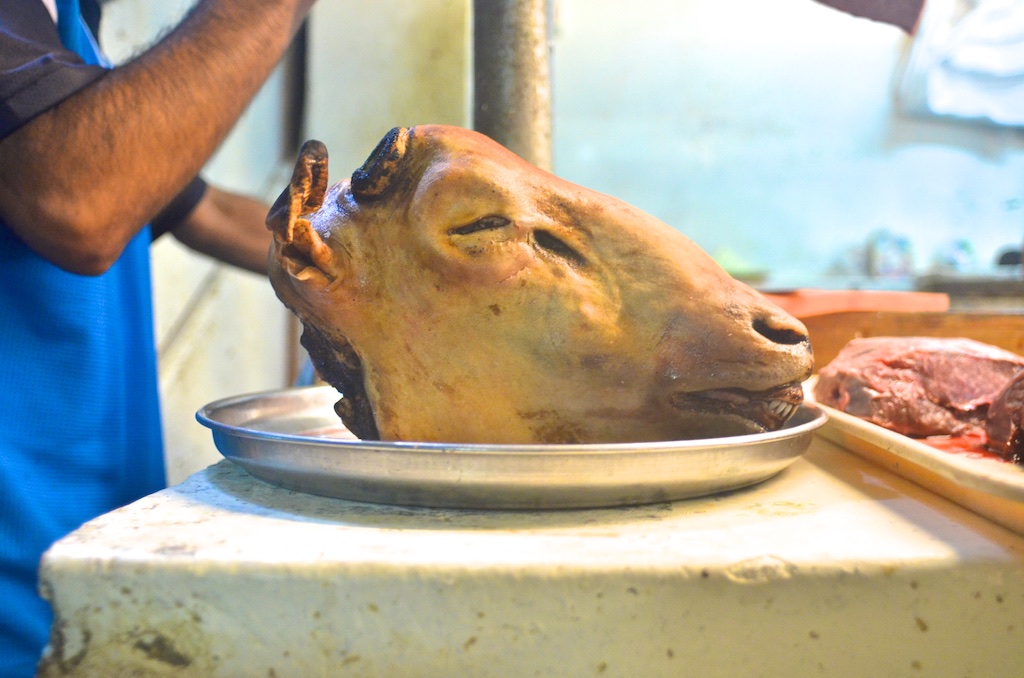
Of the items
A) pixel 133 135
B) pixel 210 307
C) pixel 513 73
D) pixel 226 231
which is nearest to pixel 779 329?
pixel 513 73

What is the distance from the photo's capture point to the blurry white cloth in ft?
17.4

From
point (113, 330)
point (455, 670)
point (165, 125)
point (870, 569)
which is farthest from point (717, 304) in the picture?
point (113, 330)

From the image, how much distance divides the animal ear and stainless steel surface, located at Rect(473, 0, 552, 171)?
0.65 meters

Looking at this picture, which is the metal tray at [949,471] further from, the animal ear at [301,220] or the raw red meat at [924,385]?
the animal ear at [301,220]

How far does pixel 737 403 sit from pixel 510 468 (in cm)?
36

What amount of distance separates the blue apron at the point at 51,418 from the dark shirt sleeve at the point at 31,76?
1.13 ft

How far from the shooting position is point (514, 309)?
97 centimetres

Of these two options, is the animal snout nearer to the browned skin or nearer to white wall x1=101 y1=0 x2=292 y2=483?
the browned skin

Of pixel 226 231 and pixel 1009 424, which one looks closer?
pixel 1009 424

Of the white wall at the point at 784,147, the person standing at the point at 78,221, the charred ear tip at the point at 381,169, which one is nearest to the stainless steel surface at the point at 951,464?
the charred ear tip at the point at 381,169

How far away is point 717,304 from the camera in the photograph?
100 centimetres

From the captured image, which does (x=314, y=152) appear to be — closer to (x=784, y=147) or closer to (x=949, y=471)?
(x=949, y=471)

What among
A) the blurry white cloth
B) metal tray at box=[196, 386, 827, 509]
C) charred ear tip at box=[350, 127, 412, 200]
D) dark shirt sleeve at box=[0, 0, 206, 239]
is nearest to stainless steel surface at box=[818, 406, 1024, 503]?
metal tray at box=[196, 386, 827, 509]

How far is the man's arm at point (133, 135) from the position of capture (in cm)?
118
